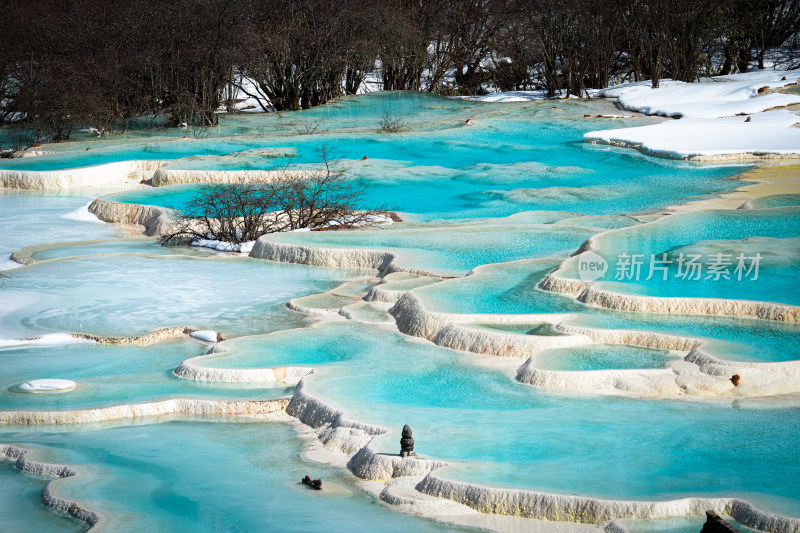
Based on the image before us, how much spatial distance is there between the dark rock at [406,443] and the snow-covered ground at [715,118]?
11497mm

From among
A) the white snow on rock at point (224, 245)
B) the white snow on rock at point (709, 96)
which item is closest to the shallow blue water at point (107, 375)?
the white snow on rock at point (224, 245)

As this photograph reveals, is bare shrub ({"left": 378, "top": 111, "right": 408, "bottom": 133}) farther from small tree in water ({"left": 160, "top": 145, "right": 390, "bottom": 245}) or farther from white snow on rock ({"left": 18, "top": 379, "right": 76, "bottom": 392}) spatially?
white snow on rock ({"left": 18, "top": 379, "right": 76, "bottom": 392})

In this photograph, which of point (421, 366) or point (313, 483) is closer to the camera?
point (313, 483)

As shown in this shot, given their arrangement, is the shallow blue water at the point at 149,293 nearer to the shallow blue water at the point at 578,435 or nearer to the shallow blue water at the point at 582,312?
the shallow blue water at the point at 582,312

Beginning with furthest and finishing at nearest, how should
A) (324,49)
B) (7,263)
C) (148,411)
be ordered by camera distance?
(324,49) < (7,263) < (148,411)

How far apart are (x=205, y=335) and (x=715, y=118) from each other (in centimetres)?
1330

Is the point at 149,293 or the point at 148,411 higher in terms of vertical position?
the point at 149,293

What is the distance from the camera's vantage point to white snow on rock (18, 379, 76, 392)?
6.55m

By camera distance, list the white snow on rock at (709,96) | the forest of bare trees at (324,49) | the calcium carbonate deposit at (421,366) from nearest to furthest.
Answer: the calcium carbonate deposit at (421,366) → the white snow on rock at (709,96) → the forest of bare trees at (324,49)

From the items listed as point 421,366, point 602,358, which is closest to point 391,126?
point 421,366

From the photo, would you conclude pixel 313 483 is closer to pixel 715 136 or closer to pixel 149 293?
pixel 149 293

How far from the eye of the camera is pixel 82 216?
13.8m

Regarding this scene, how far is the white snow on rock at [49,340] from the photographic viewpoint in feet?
24.9

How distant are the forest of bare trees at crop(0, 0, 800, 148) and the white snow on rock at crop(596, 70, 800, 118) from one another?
0.96m
